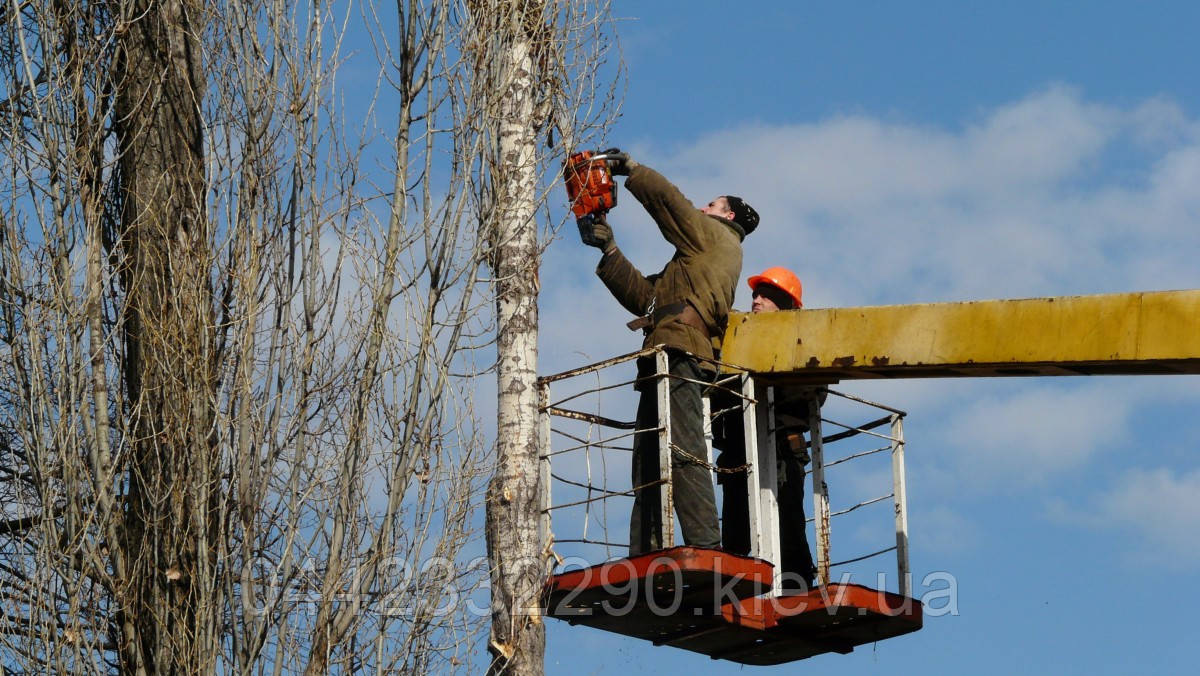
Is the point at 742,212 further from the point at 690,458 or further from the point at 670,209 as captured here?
the point at 690,458

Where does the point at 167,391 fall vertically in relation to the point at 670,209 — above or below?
below

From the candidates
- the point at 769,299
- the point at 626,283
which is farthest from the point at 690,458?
the point at 769,299

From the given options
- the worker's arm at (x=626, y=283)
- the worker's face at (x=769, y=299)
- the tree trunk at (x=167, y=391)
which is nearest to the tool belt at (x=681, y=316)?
the worker's arm at (x=626, y=283)

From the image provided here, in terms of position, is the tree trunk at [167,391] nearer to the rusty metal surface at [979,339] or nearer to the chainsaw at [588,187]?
the chainsaw at [588,187]

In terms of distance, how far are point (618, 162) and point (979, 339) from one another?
2349mm

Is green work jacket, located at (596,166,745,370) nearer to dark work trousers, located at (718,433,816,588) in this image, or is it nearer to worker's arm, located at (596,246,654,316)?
worker's arm, located at (596,246,654,316)

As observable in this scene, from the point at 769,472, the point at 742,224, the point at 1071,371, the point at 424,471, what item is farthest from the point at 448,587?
the point at 1071,371

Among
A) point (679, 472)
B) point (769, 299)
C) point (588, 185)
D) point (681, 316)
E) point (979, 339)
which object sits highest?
point (588, 185)

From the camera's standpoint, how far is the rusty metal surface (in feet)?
27.5

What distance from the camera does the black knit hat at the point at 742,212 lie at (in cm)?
1025

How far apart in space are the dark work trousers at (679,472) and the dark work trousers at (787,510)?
27.1 inches

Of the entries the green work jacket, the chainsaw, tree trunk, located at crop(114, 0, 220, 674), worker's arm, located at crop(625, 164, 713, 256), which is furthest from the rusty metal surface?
tree trunk, located at crop(114, 0, 220, 674)

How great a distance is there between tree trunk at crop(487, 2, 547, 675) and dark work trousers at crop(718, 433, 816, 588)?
1.15 m

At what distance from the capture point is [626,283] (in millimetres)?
9984
